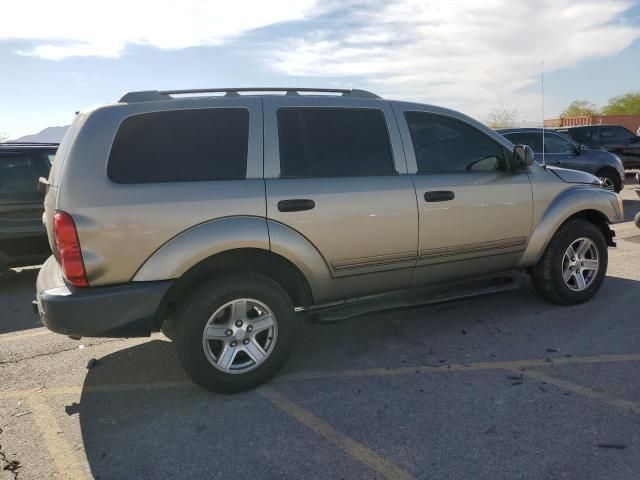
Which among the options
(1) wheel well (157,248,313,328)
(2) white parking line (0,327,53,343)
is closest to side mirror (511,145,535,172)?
(1) wheel well (157,248,313,328)

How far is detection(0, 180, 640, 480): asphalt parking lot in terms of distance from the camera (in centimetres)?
263

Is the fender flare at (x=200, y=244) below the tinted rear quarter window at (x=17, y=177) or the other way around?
below

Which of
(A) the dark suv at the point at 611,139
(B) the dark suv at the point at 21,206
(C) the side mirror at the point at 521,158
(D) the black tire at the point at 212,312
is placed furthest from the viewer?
(A) the dark suv at the point at 611,139

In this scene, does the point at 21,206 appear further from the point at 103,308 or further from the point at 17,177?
the point at 103,308

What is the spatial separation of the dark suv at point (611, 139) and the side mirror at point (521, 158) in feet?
37.8

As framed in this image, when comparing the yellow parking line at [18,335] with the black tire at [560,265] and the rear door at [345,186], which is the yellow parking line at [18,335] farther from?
the black tire at [560,265]

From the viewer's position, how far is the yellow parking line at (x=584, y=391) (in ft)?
10.00

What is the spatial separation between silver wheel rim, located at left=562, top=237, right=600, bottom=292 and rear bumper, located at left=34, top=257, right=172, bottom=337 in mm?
3645

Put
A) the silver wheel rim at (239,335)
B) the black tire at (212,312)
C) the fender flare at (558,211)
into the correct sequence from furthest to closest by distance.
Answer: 1. the fender flare at (558,211)
2. the silver wheel rim at (239,335)
3. the black tire at (212,312)

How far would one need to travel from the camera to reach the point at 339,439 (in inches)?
112

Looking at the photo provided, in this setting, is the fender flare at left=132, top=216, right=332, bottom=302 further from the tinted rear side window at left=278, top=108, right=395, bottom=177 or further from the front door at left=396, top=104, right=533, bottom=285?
the front door at left=396, top=104, right=533, bottom=285

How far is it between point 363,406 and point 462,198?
73.3 inches

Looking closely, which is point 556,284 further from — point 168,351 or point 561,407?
point 168,351

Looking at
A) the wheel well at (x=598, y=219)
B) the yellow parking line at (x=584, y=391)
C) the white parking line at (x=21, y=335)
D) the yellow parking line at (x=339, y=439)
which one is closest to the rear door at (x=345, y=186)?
the yellow parking line at (x=339, y=439)
